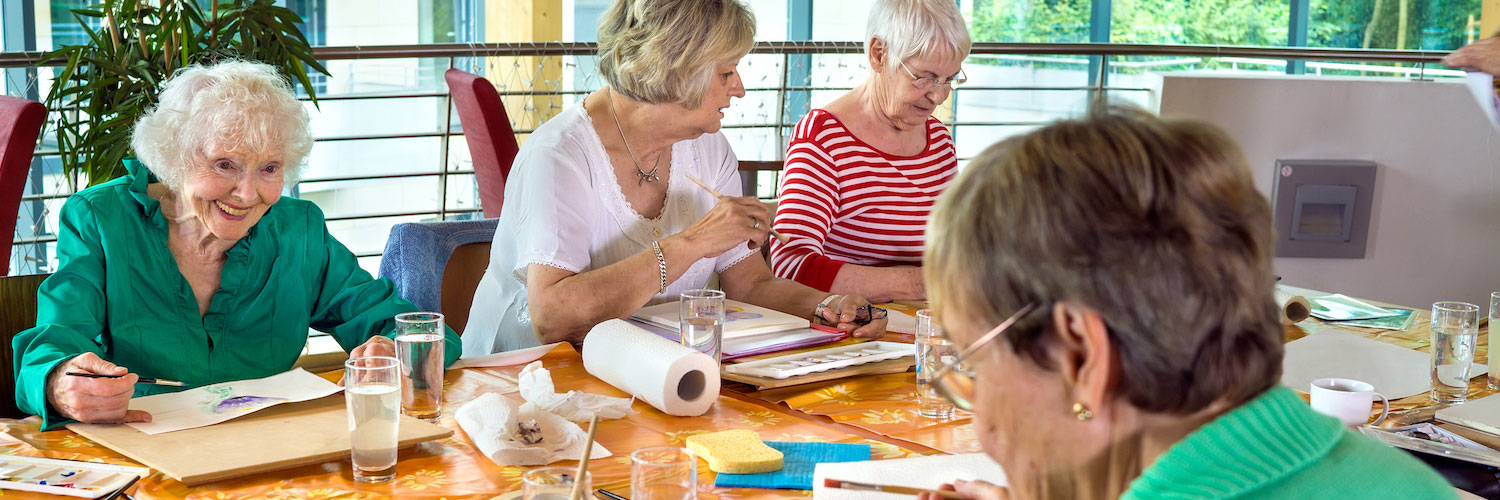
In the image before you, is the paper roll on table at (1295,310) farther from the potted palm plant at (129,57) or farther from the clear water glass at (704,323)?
the potted palm plant at (129,57)

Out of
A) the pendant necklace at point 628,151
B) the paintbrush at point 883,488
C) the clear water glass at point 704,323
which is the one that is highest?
the pendant necklace at point 628,151

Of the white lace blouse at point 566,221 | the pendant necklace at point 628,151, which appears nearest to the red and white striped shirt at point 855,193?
the white lace blouse at point 566,221

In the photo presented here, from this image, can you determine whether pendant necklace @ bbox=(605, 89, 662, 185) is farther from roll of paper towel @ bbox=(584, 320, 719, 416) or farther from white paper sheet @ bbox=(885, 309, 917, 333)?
roll of paper towel @ bbox=(584, 320, 719, 416)

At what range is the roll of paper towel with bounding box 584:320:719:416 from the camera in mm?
1457

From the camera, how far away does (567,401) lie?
4.71 feet

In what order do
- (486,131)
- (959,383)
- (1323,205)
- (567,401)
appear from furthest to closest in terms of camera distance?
(1323,205)
(486,131)
(567,401)
(959,383)

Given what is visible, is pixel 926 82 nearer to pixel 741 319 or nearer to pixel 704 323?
pixel 741 319

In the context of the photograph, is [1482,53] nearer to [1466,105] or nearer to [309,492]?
[1466,105]

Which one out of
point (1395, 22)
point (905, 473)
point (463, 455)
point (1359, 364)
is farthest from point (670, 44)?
point (1395, 22)

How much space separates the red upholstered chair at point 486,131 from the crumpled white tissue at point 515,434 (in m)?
1.90

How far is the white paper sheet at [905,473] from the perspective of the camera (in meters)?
1.17

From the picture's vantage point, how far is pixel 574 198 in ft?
6.70

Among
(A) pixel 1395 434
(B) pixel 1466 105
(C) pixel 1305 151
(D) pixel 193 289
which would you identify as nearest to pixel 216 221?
(D) pixel 193 289

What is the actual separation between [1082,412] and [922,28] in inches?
72.0
